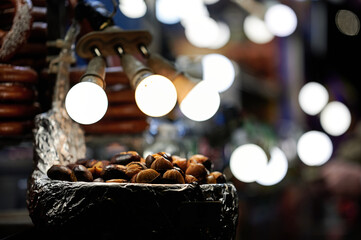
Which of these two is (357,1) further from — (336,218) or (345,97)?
(336,218)

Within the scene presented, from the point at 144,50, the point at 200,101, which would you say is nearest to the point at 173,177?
the point at 200,101

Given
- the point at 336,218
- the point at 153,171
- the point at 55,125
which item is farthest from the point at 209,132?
the point at 336,218

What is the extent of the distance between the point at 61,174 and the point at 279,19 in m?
4.69

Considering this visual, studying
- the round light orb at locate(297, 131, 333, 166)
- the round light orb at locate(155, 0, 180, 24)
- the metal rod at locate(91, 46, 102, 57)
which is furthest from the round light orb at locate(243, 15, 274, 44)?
the metal rod at locate(91, 46, 102, 57)

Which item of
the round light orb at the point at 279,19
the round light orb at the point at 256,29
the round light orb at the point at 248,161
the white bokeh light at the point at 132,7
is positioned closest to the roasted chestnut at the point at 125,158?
the white bokeh light at the point at 132,7

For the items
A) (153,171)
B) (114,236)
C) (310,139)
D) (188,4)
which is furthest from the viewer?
(310,139)

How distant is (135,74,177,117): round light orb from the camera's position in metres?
1.50

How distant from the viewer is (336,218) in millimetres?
6293

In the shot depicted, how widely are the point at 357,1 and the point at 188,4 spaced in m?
4.24

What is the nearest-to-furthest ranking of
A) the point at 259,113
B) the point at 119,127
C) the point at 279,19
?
the point at 119,127 < the point at 279,19 < the point at 259,113

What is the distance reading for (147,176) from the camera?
1.35 meters

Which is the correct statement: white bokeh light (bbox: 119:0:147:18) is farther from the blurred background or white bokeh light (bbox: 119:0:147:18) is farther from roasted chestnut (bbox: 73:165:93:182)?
roasted chestnut (bbox: 73:165:93:182)

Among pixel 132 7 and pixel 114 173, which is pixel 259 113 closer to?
pixel 132 7

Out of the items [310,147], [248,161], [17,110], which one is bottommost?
[310,147]
